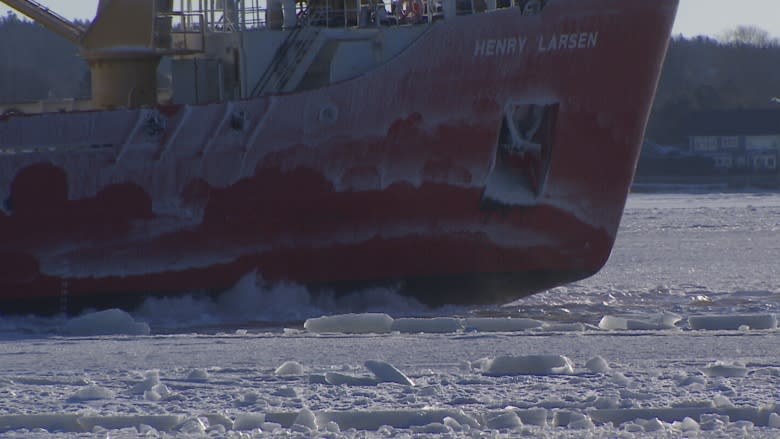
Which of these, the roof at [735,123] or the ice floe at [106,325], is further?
the roof at [735,123]

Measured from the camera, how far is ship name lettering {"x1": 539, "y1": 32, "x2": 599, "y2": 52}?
14062 millimetres

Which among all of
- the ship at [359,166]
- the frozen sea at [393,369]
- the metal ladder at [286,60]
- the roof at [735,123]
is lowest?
the frozen sea at [393,369]

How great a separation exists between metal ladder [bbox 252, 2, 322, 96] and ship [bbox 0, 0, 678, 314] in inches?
0.7

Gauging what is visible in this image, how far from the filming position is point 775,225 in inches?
1046

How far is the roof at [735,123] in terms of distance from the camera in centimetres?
6141

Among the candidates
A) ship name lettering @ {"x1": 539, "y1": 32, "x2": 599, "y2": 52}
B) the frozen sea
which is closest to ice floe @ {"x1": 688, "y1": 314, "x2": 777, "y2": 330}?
the frozen sea

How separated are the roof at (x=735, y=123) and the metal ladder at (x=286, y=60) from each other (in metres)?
48.9

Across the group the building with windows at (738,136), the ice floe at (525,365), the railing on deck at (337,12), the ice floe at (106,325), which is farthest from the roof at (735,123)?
the ice floe at (525,365)

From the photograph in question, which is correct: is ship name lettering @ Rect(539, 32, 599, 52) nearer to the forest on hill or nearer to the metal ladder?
the metal ladder

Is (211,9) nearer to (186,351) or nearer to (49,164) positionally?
(49,164)

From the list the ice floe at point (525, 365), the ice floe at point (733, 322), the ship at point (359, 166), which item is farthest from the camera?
the ship at point (359, 166)

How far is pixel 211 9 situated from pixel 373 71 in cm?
277

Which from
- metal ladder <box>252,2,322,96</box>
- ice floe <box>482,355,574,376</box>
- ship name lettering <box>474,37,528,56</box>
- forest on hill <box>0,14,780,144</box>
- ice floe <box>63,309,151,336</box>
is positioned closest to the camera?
ice floe <box>482,355,574,376</box>

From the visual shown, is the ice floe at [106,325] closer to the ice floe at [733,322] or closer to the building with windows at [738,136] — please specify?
the ice floe at [733,322]
